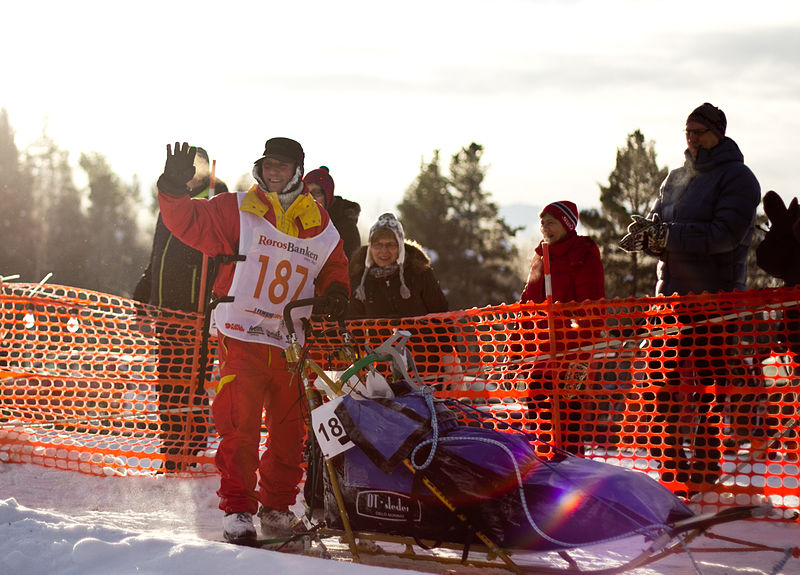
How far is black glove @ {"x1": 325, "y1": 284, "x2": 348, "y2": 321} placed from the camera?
4855 mm

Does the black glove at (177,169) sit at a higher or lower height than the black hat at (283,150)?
lower

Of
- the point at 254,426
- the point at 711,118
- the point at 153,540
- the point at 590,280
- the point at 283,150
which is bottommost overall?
the point at 153,540

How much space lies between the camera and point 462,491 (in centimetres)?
368

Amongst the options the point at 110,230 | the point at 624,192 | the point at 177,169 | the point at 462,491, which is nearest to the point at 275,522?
the point at 462,491

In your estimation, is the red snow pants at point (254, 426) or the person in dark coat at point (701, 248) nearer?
the red snow pants at point (254, 426)

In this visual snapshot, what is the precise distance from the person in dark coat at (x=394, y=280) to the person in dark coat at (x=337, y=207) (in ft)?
2.24

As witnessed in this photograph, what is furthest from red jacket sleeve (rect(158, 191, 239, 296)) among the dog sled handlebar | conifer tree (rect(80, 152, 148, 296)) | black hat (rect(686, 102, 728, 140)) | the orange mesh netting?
conifer tree (rect(80, 152, 148, 296))

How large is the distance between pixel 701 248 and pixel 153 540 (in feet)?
12.5

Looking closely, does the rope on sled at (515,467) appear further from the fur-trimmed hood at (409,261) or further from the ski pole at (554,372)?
the fur-trimmed hood at (409,261)

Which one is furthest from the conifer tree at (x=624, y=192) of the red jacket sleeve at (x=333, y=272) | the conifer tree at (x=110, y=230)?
the conifer tree at (x=110, y=230)

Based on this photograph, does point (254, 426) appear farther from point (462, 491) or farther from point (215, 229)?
point (462, 491)

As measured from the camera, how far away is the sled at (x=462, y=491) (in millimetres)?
3443

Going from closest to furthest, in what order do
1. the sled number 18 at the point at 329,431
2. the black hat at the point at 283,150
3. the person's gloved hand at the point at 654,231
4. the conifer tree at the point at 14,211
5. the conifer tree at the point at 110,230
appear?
the sled number 18 at the point at 329,431, the black hat at the point at 283,150, the person's gloved hand at the point at 654,231, the conifer tree at the point at 14,211, the conifer tree at the point at 110,230

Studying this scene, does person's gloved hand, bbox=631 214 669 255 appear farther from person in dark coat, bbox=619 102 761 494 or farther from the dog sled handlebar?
the dog sled handlebar
